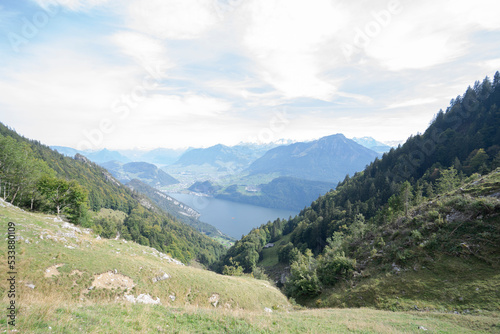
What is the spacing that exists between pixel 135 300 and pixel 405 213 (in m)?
43.6

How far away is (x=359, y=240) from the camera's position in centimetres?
3738

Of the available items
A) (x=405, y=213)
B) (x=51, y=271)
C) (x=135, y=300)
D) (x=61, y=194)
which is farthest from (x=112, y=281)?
(x=405, y=213)

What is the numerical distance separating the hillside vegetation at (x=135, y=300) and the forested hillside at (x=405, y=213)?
1030cm

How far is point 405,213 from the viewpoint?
35.4 m

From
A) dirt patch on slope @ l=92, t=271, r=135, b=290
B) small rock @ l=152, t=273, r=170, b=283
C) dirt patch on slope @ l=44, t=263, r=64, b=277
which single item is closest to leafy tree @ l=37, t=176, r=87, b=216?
dirt patch on slope @ l=44, t=263, r=64, b=277

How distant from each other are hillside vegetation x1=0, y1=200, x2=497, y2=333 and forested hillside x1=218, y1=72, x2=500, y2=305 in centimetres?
1030

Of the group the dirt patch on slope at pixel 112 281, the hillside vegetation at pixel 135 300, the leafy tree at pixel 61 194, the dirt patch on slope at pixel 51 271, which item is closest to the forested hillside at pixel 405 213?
the hillside vegetation at pixel 135 300

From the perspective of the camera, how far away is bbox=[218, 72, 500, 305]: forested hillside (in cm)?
2547

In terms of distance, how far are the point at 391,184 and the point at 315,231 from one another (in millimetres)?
42232

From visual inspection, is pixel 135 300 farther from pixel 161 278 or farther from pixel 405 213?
pixel 405 213

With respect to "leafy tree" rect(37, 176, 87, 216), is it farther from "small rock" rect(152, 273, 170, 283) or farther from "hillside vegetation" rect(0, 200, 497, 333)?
"small rock" rect(152, 273, 170, 283)

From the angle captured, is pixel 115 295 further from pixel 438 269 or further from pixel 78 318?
pixel 438 269

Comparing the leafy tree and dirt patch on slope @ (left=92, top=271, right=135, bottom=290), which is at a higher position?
the leafy tree

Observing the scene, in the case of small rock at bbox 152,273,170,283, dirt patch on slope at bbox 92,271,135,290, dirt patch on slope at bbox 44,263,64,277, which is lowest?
small rock at bbox 152,273,170,283
